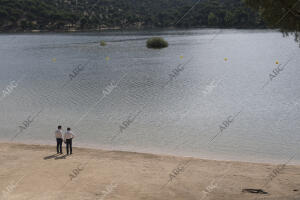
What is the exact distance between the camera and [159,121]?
71.3 ft

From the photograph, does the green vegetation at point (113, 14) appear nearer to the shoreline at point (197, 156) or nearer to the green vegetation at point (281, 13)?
the shoreline at point (197, 156)

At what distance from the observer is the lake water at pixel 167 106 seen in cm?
1805

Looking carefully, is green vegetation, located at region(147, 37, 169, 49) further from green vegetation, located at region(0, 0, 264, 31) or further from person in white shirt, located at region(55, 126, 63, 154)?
green vegetation, located at region(0, 0, 264, 31)

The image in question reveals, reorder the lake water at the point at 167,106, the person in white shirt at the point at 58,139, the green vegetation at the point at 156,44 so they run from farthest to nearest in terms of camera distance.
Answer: the green vegetation at the point at 156,44, the lake water at the point at 167,106, the person in white shirt at the point at 58,139

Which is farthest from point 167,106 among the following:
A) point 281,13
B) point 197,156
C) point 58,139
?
point 281,13

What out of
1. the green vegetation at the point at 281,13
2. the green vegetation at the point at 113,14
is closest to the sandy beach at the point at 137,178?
the green vegetation at the point at 281,13

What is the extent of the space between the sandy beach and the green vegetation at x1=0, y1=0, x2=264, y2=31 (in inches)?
4436

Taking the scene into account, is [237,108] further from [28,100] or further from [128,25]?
[128,25]

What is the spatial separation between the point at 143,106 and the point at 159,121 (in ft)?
13.4

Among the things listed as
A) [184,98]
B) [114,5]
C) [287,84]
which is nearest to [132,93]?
[184,98]

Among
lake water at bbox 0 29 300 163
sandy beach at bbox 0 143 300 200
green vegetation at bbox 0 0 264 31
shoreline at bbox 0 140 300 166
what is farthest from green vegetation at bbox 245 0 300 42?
green vegetation at bbox 0 0 264 31

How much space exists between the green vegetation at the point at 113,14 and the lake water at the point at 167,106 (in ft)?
283

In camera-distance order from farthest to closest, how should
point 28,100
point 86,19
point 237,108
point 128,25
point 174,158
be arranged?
point 128,25
point 86,19
point 28,100
point 237,108
point 174,158

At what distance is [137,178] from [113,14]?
152m
